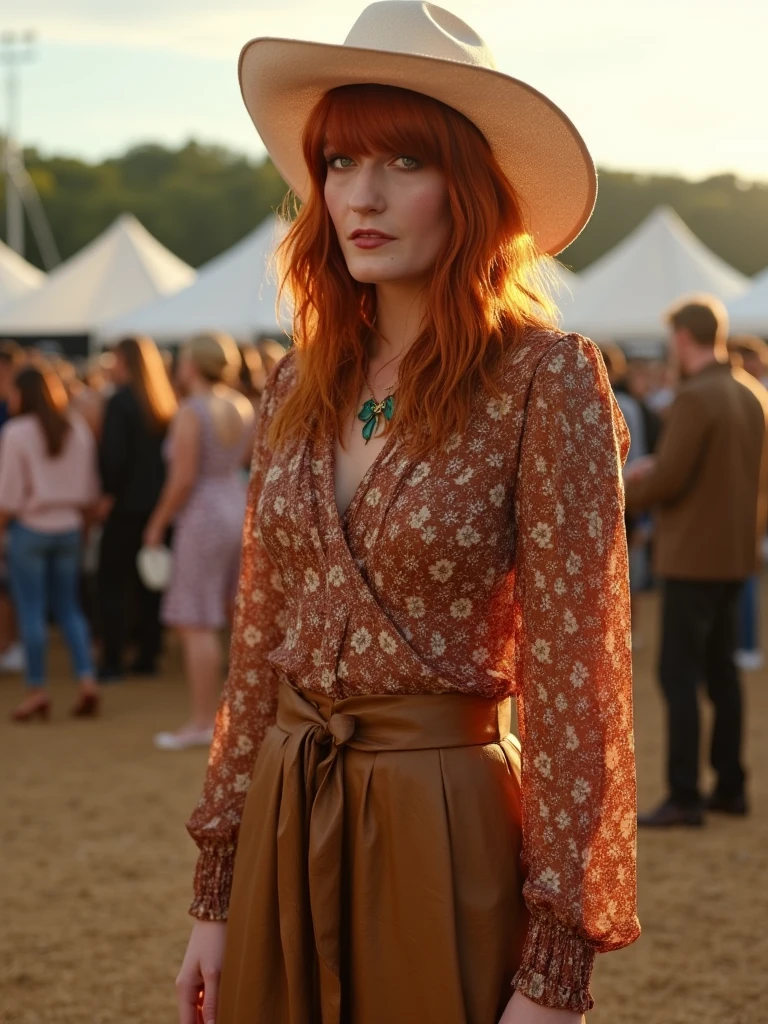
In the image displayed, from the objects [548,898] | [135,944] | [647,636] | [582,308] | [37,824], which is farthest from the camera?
[582,308]

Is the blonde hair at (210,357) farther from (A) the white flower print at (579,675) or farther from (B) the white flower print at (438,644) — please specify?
(A) the white flower print at (579,675)

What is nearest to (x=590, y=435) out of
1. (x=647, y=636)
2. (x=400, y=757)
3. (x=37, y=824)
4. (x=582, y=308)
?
(x=400, y=757)

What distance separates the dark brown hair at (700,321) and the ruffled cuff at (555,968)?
4.51m

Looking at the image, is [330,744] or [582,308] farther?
[582,308]

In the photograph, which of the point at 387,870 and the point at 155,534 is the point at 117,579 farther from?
the point at 387,870

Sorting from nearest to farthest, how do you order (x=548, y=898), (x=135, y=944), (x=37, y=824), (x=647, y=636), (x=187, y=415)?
(x=548, y=898), (x=135, y=944), (x=37, y=824), (x=187, y=415), (x=647, y=636)

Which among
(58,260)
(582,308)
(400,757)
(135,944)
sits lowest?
(135,944)

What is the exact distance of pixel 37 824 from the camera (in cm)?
610

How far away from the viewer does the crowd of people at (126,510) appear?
23.8ft

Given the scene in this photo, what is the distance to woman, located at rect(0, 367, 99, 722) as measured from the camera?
7.77 meters

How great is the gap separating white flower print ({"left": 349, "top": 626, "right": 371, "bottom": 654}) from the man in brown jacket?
4185 millimetres

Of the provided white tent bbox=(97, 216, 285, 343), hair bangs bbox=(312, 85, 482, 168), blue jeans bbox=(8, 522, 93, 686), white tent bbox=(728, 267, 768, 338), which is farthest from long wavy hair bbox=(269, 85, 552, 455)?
white tent bbox=(728, 267, 768, 338)

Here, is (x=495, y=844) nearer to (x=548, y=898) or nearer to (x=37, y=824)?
(x=548, y=898)

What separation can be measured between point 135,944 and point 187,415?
10.5 ft
